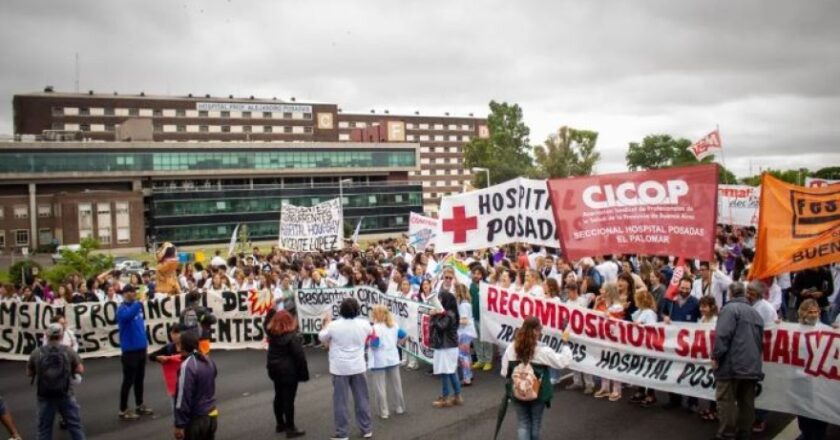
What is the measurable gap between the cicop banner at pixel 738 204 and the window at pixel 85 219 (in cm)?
7686

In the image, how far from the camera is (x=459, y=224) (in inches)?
504

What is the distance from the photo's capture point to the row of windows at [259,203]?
85938mm

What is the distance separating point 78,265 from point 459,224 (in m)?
28.4

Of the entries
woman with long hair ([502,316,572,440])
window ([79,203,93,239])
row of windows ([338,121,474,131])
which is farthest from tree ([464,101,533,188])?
woman with long hair ([502,316,572,440])

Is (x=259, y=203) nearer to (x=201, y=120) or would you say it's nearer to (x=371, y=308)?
(x=201, y=120)

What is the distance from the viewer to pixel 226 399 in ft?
36.7

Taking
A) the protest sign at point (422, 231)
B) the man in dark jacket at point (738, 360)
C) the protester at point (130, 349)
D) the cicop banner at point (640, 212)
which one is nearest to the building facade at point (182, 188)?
the protest sign at point (422, 231)

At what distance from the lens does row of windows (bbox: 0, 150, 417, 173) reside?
82062 millimetres

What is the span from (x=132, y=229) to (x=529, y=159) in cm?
5387

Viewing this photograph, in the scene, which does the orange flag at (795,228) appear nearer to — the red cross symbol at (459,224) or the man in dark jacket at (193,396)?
the red cross symbol at (459,224)

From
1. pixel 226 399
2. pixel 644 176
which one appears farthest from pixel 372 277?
pixel 644 176

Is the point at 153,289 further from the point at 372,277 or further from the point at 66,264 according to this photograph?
the point at 66,264

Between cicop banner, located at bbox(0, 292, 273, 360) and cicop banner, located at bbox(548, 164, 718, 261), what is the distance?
29.1 ft

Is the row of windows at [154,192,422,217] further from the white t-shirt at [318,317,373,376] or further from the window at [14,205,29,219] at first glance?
the white t-shirt at [318,317,373,376]
